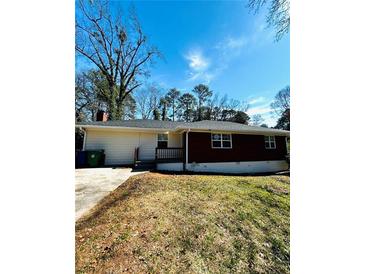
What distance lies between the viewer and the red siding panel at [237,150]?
35.3 feet

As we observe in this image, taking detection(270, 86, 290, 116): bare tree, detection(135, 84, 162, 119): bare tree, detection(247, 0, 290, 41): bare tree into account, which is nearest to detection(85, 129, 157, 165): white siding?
detection(247, 0, 290, 41): bare tree

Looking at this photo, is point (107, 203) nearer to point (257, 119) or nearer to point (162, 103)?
point (162, 103)

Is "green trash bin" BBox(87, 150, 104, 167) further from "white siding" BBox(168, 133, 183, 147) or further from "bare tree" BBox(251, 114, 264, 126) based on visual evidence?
"bare tree" BBox(251, 114, 264, 126)

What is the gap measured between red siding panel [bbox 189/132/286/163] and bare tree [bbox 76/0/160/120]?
12737 mm

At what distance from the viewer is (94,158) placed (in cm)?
1093

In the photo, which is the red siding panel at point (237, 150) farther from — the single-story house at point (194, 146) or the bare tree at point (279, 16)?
the bare tree at point (279, 16)

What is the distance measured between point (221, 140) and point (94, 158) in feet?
27.5

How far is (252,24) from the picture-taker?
5402 mm

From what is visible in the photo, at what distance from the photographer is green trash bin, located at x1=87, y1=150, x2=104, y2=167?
1087cm

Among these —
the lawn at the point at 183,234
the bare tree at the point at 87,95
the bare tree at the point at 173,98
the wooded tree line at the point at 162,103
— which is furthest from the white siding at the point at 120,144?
the bare tree at the point at 173,98

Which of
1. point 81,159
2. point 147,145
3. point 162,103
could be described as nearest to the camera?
point 81,159

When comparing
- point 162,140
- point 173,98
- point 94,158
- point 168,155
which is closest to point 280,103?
point 173,98

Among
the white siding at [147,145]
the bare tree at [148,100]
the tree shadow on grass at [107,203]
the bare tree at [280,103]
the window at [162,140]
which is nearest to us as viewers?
the tree shadow on grass at [107,203]
